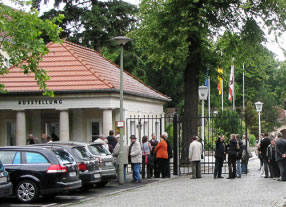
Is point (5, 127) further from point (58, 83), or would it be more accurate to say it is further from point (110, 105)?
point (110, 105)

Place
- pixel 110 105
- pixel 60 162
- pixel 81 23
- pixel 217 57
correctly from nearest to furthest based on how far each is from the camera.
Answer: pixel 60 162
pixel 110 105
pixel 217 57
pixel 81 23

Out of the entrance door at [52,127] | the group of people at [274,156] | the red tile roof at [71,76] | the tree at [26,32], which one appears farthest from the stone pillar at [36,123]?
the group of people at [274,156]

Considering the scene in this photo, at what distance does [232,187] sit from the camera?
2095 centimetres

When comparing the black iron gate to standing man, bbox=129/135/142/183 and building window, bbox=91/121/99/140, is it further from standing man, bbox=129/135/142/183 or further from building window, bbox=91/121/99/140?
standing man, bbox=129/135/142/183

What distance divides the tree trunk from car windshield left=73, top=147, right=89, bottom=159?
37.1 feet

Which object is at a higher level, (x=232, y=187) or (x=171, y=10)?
(x=171, y=10)

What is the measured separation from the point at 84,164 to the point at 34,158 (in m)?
2.29

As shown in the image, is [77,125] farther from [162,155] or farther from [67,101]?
[162,155]

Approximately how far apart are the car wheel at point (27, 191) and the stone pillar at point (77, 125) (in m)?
13.9

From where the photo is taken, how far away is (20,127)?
2995 cm

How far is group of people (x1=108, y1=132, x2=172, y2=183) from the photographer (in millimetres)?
23516

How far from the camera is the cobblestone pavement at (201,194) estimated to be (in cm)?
1625

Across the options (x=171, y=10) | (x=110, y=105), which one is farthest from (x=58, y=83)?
(x=171, y=10)

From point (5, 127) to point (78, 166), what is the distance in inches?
558
